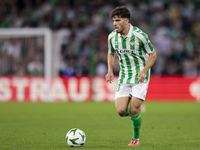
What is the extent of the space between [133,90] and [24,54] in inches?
441

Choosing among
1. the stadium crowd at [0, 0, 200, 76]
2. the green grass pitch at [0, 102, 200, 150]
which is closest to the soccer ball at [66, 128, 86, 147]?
the green grass pitch at [0, 102, 200, 150]

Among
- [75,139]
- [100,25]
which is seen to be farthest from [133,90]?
[100,25]

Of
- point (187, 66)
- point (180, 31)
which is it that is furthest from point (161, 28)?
point (187, 66)

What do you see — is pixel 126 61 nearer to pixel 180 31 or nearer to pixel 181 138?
pixel 181 138

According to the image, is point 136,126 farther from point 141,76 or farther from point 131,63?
point 131,63

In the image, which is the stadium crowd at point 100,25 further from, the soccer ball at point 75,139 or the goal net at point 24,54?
the soccer ball at point 75,139

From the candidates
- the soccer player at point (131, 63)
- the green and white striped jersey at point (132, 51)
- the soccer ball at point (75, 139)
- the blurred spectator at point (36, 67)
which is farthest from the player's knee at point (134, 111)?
the blurred spectator at point (36, 67)

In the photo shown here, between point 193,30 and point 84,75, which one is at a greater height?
point 193,30

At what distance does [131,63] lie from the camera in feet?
21.0

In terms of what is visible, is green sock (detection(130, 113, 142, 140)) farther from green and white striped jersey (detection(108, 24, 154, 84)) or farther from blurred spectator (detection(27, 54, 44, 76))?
blurred spectator (detection(27, 54, 44, 76))

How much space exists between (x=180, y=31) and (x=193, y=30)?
618mm

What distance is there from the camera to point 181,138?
6.90m

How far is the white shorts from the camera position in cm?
621

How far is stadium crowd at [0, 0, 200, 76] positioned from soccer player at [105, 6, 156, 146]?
33.0ft
